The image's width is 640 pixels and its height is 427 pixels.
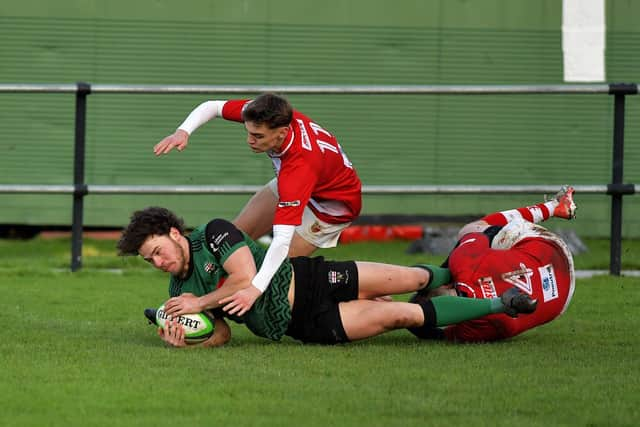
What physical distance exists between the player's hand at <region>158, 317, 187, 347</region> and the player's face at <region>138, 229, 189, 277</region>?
25 centimetres

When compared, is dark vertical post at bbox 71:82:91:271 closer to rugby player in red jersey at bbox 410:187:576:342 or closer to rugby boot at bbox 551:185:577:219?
rugby player in red jersey at bbox 410:187:576:342

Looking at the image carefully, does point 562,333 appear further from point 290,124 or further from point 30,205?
point 30,205

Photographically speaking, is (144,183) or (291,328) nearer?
(291,328)

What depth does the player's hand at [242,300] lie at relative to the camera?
570cm

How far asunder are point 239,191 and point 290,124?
2352 millimetres

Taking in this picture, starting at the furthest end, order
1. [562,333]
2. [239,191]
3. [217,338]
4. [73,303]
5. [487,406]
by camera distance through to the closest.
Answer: [239,191] < [73,303] < [562,333] < [217,338] < [487,406]

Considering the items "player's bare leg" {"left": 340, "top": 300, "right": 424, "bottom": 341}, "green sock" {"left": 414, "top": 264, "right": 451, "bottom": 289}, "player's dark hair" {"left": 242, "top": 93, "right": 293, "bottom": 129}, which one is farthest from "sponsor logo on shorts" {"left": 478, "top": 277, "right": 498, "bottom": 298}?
"player's dark hair" {"left": 242, "top": 93, "right": 293, "bottom": 129}

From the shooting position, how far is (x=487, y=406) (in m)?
4.55

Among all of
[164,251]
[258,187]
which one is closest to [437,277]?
[164,251]

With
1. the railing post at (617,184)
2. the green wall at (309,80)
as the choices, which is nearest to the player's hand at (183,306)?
the railing post at (617,184)

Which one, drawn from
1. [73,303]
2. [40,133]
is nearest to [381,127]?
[40,133]

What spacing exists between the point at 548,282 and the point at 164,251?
1.90 meters

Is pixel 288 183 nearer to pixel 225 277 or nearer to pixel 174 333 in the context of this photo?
pixel 225 277

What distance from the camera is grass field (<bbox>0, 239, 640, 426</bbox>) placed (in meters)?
4.41
